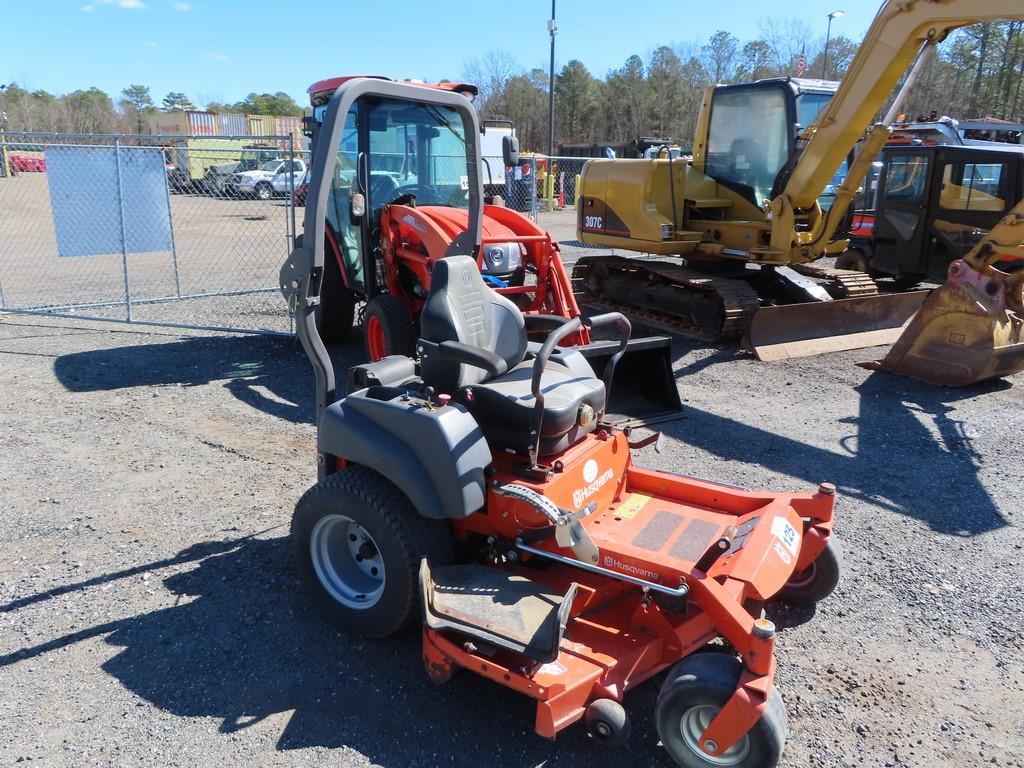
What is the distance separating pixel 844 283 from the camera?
9.25 meters

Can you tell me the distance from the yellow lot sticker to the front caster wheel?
0.99m

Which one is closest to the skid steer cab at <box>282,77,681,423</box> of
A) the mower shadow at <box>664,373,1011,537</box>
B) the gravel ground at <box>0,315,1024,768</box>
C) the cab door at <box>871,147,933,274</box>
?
the gravel ground at <box>0,315,1024,768</box>

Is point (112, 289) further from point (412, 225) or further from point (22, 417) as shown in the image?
point (412, 225)

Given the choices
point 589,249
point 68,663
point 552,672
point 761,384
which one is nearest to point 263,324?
point 761,384

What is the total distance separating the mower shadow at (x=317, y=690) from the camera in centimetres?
278

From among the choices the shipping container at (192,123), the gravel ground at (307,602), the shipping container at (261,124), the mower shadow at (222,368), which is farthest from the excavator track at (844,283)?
the shipping container at (261,124)

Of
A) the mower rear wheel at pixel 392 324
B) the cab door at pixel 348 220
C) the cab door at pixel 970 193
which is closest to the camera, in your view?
the mower rear wheel at pixel 392 324

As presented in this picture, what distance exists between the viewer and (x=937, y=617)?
3654mm

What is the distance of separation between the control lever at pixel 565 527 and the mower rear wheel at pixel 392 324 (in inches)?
142

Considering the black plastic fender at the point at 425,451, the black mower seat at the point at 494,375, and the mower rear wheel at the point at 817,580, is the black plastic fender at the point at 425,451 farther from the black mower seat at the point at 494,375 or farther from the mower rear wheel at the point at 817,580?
the mower rear wheel at the point at 817,580

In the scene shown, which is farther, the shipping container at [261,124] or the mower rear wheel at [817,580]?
the shipping container at [261,124]

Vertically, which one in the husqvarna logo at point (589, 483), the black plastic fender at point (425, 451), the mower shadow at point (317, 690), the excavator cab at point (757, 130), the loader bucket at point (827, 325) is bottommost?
the mower shadow at point (317, 690)

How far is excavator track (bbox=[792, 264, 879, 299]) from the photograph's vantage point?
9219 millimetres

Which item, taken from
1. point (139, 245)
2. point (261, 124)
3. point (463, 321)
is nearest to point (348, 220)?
point (139, 245)
